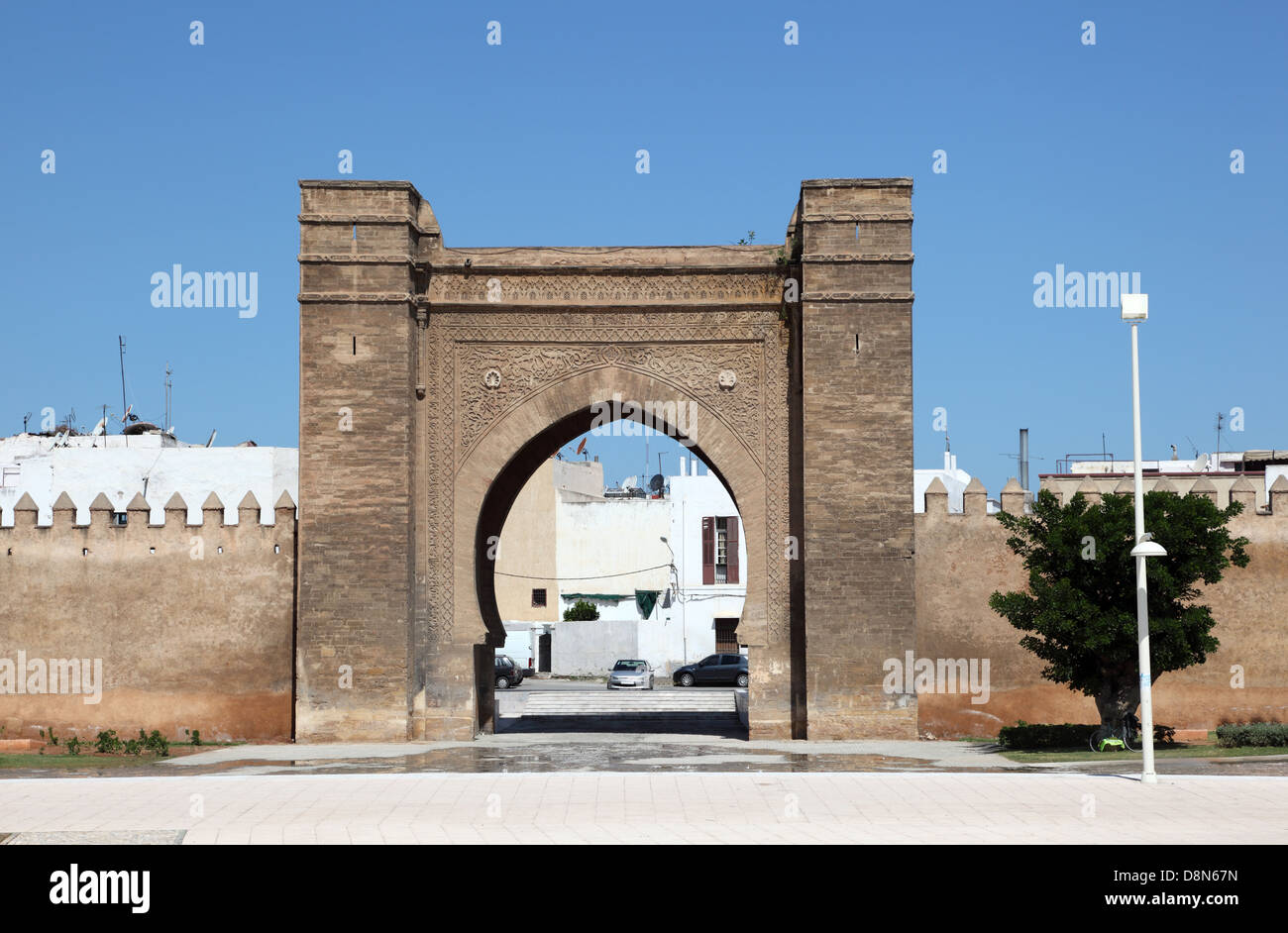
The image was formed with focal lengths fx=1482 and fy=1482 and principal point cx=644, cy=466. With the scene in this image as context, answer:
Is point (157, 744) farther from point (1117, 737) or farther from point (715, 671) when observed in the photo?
point (715, 671)

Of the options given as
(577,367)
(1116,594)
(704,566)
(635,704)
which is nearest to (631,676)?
(704,566)

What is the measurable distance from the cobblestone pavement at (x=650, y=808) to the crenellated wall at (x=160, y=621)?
477 cm

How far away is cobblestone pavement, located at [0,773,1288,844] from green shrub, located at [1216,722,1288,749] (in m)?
2.91

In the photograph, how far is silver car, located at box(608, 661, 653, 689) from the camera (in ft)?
97.7

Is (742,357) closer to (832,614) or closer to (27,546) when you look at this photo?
(832,614)

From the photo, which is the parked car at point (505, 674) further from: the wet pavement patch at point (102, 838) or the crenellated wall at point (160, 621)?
the wet pavement patch at point (102, 838)

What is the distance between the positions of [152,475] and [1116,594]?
17.9m

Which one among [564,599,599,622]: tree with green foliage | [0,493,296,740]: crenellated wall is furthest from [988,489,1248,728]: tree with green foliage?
[564,599,599,622]: tree with green foliage

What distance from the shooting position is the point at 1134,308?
Answer: 1174 centimetres

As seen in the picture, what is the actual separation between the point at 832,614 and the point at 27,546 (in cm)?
946

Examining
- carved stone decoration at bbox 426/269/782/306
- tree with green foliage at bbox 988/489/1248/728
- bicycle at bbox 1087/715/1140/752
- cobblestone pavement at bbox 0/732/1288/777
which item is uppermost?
carved stone decoration at bbox 426/269/782/306

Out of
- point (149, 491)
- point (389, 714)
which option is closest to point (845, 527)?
point (389, 714)

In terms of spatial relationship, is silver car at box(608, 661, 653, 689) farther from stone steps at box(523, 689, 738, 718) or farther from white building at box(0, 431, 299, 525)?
white building at box(0, 431, 299, 525)

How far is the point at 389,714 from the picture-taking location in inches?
638
